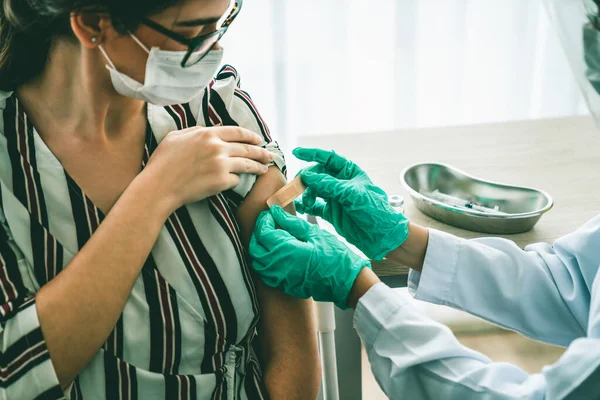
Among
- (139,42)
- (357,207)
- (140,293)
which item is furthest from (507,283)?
(139,42)

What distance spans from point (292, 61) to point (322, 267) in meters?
1.80

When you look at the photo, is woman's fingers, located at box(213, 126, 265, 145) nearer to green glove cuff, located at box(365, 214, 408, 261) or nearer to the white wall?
green glove cuff, located at box(365, 214, 408, 261)

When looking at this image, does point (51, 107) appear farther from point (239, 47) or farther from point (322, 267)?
point (239, 47)

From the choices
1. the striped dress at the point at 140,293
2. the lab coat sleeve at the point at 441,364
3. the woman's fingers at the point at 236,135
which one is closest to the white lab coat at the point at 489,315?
the lab coat sleeve at the point at 441,364

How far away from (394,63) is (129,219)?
2.10 meters

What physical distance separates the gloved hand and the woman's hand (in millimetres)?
122

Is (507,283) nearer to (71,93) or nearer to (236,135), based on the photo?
(236,135)

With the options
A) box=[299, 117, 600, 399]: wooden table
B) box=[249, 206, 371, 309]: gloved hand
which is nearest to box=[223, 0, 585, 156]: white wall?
box=[299, 117, 600, 399]: wooden table

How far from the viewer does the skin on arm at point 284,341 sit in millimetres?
1199

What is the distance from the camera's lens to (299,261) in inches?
46.0

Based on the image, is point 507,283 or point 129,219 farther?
point 507,283

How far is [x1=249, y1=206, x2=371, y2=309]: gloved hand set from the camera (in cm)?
116

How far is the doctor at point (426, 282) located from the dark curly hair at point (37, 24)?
1.55 feet

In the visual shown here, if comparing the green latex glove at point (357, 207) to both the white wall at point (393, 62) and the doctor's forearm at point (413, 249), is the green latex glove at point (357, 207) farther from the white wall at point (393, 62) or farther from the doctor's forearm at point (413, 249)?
the white wall at point (393, 62)
